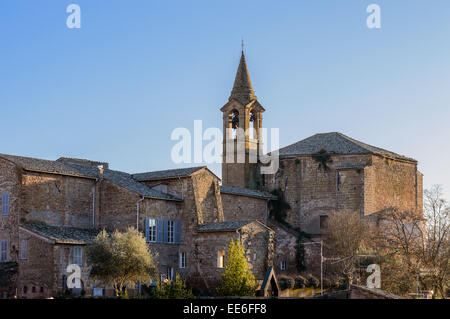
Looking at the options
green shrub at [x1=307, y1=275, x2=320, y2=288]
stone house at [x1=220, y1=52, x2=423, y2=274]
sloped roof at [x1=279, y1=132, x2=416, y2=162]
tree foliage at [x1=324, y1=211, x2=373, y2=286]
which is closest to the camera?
tree foliage at [x1=324, y1=211, x2=373, y2=286]

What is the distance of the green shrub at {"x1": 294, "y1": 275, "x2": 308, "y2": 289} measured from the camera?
46219 millimetres

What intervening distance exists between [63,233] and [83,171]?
18.6 feet

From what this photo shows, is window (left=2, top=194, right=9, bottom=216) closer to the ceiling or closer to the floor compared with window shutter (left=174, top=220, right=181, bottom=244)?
closer to the ceiling

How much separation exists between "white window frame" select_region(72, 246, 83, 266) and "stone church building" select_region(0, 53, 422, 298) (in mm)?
57

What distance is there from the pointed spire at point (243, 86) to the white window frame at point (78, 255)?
81.5 feet

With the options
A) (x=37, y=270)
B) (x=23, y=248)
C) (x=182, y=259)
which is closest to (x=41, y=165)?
(x=23, y=248)

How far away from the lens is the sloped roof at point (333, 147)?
5488 cm

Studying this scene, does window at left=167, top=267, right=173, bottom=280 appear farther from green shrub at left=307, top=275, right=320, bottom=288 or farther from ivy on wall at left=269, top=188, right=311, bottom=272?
ivy on wall at left=269, top=188, right=311, bottom=272

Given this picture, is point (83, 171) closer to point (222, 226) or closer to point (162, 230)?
point (162, 230)

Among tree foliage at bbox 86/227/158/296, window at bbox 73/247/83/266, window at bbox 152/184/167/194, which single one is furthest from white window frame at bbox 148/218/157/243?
window at bbox 73/247/83/266

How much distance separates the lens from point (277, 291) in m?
39.0

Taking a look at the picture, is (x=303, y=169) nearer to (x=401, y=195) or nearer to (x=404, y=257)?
(x=401, y=195)

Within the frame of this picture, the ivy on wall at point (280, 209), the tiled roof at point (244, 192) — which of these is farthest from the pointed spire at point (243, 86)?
the tiled roof at point (244, 192)
